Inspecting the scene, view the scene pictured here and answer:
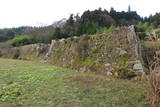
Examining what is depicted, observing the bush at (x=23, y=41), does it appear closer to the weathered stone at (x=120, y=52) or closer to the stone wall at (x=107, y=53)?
the stone wall at (x=107, y=53)

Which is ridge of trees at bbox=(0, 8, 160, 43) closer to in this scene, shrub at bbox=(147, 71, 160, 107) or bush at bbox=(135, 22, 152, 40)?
bush at bbox=(135, 22, 152, 40)

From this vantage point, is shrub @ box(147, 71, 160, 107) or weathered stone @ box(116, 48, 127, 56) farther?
weathered stone @ box(116, 48, 127, 56)

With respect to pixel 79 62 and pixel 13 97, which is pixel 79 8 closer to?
pixel 79 62

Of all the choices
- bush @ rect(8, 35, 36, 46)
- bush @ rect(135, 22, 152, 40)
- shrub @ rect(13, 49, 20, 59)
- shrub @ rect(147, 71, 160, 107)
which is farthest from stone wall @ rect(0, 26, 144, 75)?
bush @ rect(8, 35, 36, 46)

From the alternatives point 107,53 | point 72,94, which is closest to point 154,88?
point 72,94

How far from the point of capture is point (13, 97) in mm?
2934

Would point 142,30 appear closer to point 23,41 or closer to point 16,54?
point 16,54

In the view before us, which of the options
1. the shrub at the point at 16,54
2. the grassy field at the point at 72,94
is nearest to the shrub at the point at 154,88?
the grassy field at the point at 72,94

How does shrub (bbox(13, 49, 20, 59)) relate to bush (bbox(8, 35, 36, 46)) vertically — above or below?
below

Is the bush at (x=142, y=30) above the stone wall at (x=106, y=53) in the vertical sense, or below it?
above

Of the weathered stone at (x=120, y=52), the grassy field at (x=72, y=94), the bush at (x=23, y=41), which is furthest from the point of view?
the bush at (x=23, y=41)

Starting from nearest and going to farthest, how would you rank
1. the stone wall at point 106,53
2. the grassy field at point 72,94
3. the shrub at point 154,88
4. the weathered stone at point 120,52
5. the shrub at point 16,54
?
1. the shrub at point 154,88
2. the grassy field at point 72,94
3. the stone wall at point 106,53
4. the weathered stone at point 120,52
5. the shrub at point 16,54

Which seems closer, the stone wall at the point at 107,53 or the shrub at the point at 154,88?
the shrub at the point at 154,88

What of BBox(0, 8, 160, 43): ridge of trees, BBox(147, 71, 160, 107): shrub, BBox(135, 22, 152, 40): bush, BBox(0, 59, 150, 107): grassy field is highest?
BBox(0, 8, 160, 43): ridge of trees
